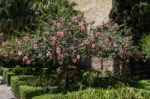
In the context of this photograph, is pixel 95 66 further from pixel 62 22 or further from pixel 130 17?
pixel 62 22

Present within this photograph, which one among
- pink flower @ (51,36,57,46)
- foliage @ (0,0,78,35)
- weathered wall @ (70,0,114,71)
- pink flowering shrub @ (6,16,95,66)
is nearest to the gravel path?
pink flowering shrub @ (6,16,95,66)

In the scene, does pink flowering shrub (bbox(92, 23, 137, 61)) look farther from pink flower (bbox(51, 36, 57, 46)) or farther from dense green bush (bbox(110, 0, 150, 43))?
dense green bush (bbox(110, 0, 150, 43))

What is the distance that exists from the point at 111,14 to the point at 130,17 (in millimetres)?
947

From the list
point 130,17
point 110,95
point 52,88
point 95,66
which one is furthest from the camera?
point 95,66

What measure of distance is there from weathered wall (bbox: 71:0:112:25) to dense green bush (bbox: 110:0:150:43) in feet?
6.59

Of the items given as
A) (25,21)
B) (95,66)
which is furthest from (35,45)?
(25,21)

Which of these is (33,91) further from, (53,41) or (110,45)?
(110,45)

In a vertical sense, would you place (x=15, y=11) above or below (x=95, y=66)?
above

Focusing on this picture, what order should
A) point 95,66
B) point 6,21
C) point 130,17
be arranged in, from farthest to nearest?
point 6,21
point 95,66
point 130,17

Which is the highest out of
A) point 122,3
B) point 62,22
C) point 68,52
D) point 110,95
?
point 122,3

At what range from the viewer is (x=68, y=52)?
14.0m

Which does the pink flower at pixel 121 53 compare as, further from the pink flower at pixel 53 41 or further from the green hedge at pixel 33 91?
the green hedge at pixel 33 91

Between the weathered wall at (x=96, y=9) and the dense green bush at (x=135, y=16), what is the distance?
2009 millimetres

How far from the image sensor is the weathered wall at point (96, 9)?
806 inches
